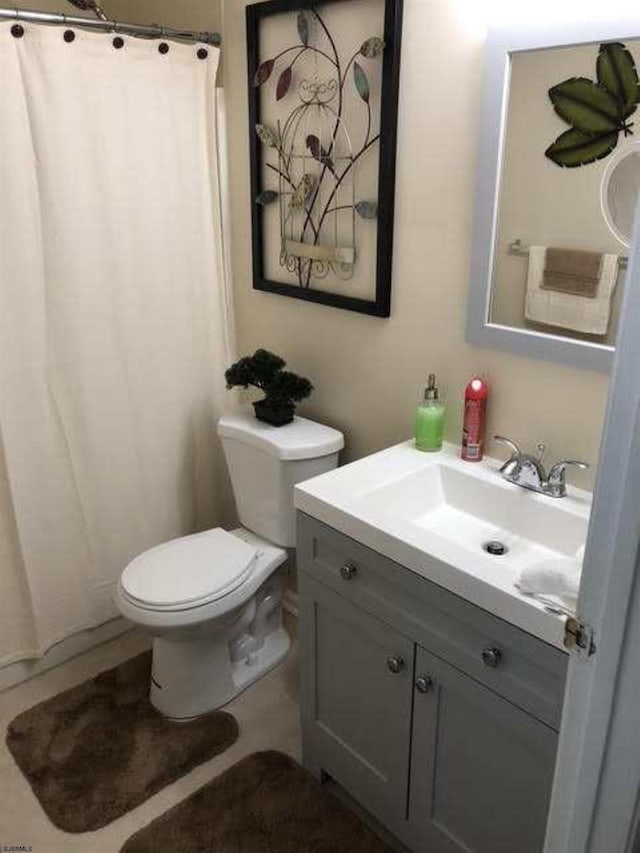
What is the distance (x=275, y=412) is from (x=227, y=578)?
0.51 m

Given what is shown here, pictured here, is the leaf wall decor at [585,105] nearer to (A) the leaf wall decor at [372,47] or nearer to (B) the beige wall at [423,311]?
(B) the beige wall at [423,311]

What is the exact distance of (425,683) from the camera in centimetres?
141

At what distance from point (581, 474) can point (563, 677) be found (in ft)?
1.84

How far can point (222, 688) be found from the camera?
2.13 meters

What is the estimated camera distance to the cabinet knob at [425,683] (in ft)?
4.61

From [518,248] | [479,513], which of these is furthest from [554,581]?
[518,248]

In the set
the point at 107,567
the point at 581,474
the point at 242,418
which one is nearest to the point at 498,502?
the point at 581,474

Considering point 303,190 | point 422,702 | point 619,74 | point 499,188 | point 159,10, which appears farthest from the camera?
point 159,10

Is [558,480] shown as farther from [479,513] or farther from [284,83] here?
[284,83]

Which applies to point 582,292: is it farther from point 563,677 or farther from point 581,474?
point 563,677

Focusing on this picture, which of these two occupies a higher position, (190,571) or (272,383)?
(272,383)

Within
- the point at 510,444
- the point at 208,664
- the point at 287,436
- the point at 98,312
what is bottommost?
the point at 208,664

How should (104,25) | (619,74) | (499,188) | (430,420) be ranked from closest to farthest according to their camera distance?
(619,74), (499,188), (430,420), (104,25)

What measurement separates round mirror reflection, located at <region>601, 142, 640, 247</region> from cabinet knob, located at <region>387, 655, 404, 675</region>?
0.98 meters
